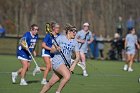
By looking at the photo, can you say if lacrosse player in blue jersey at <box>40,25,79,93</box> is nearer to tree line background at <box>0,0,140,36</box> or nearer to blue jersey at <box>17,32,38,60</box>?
blue jersey at <box>17,32,38,60</box>

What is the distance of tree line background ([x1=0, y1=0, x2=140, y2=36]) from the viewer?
45.7 meters

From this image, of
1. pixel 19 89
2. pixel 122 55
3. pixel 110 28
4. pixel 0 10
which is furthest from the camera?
pixel 0 10

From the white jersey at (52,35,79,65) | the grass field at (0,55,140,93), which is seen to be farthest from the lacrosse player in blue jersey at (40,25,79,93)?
the grass field at (0,55,140,93)

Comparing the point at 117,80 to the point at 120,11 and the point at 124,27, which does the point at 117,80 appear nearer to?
the point at 124,27

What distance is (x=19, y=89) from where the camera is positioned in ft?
60.1

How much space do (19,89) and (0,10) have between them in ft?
119

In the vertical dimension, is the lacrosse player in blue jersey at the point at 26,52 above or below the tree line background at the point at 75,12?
below

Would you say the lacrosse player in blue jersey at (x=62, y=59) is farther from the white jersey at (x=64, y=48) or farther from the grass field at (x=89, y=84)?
the grass field at (x=89, y=84)

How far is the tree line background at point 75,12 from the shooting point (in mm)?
45719

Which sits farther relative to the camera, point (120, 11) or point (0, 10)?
point (0, 10)

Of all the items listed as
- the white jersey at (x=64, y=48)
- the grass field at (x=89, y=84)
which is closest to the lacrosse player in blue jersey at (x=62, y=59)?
the white jersey at (x=64, y=48)

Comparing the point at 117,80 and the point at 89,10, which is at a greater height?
the point at 89,10

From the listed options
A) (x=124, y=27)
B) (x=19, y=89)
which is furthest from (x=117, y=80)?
(x=124, y=27)

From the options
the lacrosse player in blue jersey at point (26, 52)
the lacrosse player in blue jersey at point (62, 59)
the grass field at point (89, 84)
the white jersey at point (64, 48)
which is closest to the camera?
the lacrosse player in blue jersey at point (62, 59)
